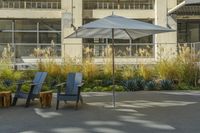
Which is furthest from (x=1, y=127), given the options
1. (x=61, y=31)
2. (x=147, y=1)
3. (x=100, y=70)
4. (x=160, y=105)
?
(x=147, y=1)

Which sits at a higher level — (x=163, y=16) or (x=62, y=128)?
(x=163, y=16)

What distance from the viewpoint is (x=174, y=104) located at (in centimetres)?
1180

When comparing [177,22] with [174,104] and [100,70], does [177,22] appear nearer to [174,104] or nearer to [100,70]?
[100,70]

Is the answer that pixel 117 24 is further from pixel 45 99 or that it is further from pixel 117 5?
pixel 117 5

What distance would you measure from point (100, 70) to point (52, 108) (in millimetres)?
5715

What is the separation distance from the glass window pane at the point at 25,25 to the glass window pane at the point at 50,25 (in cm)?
58

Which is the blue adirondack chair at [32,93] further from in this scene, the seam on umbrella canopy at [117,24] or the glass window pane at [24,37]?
the glass window pane at [24,37]

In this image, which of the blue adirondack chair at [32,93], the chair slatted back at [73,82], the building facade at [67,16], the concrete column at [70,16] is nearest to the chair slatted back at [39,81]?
the blue adirondack chair at [32,93]

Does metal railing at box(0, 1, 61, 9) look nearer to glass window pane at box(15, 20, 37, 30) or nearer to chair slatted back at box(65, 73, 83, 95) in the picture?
glass window pane at box(15, 20, 37, 30)

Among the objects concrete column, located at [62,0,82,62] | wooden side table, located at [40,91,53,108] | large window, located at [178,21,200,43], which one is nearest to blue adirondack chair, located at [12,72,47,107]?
wooden side table, located at [40,91,53,108]

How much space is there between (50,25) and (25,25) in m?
1.81

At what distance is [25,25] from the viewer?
96.9 ft

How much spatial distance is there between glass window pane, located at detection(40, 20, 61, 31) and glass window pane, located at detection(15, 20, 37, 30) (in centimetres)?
58

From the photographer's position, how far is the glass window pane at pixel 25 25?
96.3ft
